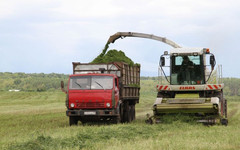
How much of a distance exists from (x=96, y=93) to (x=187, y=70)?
4194 mm

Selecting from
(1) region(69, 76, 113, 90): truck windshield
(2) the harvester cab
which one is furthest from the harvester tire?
(1) region(69, 76, 113, 90): truck windshield

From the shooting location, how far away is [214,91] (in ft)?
59.1

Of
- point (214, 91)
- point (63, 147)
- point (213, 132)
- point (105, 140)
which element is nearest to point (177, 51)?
point (214, 91)

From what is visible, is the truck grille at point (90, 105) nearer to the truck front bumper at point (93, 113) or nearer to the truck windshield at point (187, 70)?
the truck front bumper at point (93, 113)

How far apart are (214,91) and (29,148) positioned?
10.4 m

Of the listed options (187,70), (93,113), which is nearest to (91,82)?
(93,113)

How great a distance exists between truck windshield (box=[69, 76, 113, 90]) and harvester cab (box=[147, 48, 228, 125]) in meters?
2.23

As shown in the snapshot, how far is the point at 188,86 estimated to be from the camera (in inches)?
685

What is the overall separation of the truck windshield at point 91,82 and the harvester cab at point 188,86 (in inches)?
87.8

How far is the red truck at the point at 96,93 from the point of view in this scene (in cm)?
1684

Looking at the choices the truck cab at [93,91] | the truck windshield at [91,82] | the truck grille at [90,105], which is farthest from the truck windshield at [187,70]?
the truck grille at [90,105]

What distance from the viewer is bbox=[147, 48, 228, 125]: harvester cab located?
654 inches

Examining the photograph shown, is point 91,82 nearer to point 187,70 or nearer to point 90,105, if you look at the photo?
point 90,105

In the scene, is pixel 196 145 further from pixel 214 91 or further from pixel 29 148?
pixel 214 91
